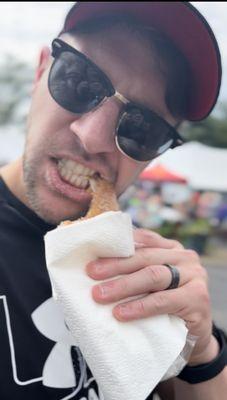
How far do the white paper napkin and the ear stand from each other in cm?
86

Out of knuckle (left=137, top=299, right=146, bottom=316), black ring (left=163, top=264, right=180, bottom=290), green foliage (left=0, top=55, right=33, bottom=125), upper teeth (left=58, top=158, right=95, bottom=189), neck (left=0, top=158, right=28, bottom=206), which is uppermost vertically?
upper teeth (left=58, top=158, right=95, bottom=189)

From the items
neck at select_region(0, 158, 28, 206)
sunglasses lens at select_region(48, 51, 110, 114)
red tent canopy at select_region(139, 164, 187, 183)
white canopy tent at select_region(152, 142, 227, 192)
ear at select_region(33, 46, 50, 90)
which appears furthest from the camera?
white canopy tent at select_region(152, 142, 227, 192)

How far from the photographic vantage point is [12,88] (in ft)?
144

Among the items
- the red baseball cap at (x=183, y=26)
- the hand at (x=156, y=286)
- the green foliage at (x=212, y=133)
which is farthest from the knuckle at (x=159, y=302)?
the green foliage at (x=212, y=133)

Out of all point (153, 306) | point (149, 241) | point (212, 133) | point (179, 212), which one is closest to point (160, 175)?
point (179, 212)

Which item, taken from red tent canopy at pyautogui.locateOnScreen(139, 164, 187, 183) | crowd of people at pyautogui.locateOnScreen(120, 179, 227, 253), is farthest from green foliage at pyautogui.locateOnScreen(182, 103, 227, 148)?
red tent canopy at pyautogui.locateOnScreen(139, 164, 187, 183)

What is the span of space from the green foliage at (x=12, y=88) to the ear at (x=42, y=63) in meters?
41.8

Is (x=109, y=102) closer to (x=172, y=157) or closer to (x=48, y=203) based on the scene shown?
(x=48, y=203)

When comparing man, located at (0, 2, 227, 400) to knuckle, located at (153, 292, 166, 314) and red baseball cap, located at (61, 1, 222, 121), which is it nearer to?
red baseball cap, located at (61, 1, 222, 121)

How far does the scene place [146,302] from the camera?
122cm

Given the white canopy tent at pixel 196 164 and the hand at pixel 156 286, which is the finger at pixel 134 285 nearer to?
the hand at pixel 156 286

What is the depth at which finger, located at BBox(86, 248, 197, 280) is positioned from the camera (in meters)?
1.19

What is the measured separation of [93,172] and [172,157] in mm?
14963

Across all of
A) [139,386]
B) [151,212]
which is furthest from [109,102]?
[151,212]
